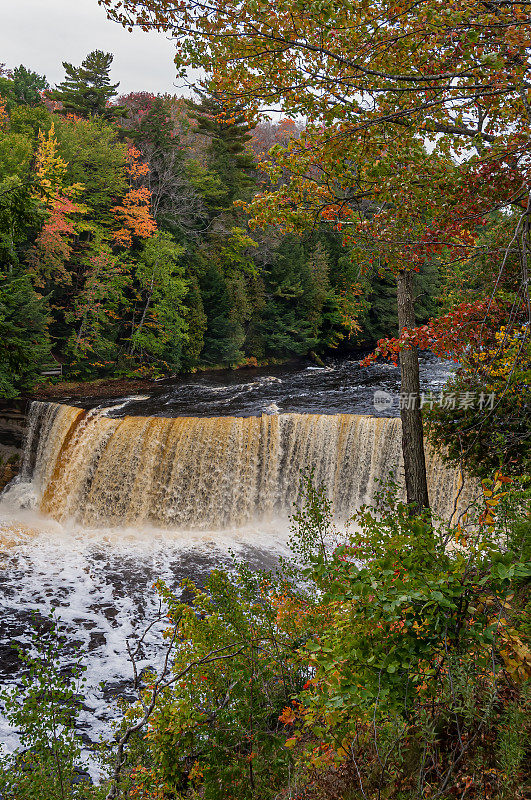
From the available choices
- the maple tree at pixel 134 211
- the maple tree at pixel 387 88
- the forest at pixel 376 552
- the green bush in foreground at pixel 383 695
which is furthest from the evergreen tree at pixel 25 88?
the green bush in foreground at pixel 383 695

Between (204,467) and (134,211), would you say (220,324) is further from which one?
(204,467)

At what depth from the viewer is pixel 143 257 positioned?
18859 millimetres

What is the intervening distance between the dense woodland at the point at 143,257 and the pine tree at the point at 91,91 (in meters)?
0.08

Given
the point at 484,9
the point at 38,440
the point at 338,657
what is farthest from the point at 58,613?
the point at 484,9

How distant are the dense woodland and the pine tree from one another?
0.08m

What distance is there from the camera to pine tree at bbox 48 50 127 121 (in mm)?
22663

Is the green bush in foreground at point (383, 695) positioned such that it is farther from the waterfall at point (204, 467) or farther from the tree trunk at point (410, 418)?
the waterfall at point (204, 467)

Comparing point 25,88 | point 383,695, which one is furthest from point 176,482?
point 25,88

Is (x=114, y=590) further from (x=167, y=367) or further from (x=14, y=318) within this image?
(x=167, y=367)

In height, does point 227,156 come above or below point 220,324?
above

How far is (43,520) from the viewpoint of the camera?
12.3 meters

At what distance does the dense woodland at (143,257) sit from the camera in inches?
623

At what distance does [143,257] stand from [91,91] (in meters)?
10.1

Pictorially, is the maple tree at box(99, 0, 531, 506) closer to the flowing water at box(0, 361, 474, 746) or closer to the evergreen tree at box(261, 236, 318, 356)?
the flowing water at box(0, 361, 474, 746)
